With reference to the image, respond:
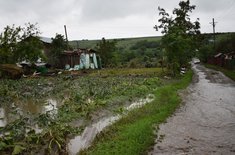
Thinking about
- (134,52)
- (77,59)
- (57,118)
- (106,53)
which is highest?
(106,53)

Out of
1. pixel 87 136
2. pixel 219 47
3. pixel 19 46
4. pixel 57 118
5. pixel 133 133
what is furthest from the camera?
pixel 219 47

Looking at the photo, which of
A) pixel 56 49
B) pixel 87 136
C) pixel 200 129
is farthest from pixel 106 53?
pixel 87 136

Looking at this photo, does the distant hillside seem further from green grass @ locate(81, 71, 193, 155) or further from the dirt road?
green grass @ locate(81, 71, 193, 155)

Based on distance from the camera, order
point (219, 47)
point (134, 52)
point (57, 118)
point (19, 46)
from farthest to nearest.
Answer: point (134, 52), point (219, 47), point (19, 46), point (57, 118)

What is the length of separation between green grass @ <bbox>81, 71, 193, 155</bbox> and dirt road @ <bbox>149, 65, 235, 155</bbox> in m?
0.31

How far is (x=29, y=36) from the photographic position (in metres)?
41.7

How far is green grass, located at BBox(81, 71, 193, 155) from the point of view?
324 inches

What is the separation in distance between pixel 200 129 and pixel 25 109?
882cm

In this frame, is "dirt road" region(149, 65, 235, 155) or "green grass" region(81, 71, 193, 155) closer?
"green grass" region(81, 71, 193, 155)

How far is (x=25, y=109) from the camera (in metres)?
15.8

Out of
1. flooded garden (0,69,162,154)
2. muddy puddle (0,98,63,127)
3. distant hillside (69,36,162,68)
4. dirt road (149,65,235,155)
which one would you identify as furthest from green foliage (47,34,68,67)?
dirt road (149,65,235,155)

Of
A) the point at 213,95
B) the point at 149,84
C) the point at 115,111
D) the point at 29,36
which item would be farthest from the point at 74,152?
the point at 29,36

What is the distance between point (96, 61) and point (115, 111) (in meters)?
38.4

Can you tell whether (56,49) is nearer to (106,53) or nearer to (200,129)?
(106,53)
